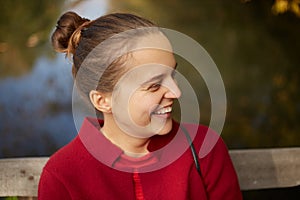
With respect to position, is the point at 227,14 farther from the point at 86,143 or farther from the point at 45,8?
the point at 86,143

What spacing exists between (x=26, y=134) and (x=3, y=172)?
2.12 metres

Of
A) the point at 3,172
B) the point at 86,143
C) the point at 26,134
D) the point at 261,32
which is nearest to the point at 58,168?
the point at 86,143

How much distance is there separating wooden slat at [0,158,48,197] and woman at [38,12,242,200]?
0.21 m

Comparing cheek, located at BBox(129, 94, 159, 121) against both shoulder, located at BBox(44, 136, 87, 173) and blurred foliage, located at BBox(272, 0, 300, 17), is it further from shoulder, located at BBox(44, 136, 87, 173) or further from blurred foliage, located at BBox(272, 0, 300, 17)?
blurred foliage, located at BBox(272, 0, 300, 17)

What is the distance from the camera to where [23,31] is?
13.8ft

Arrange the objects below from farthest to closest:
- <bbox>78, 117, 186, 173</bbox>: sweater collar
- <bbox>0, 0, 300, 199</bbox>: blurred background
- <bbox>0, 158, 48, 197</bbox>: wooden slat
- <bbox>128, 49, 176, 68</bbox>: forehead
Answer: <bbox>0, 0, 300, 199</bbox>: blurred background < <bbox>0, 158, 48, 197</bbox>: wooden slat < <bbox>78, 117, 186, 173</bbox>: sweater collar < <bbox>128, 49, 176, 68</bbox>: forehead

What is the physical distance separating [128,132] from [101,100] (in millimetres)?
107

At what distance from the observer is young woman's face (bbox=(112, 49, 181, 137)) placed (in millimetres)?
1299

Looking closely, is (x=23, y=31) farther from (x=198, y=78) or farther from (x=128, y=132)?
(x=128, y=132)

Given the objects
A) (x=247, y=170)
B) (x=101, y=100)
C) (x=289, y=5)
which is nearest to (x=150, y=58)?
(x=101, y=100)

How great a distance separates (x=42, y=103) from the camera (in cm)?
391

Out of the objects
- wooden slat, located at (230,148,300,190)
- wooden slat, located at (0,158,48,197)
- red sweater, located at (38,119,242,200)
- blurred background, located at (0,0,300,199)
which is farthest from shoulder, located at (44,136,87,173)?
blurred background, located at (0,0,300,199)

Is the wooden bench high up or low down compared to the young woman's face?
down

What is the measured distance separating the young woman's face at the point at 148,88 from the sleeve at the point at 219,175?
0.20 m
